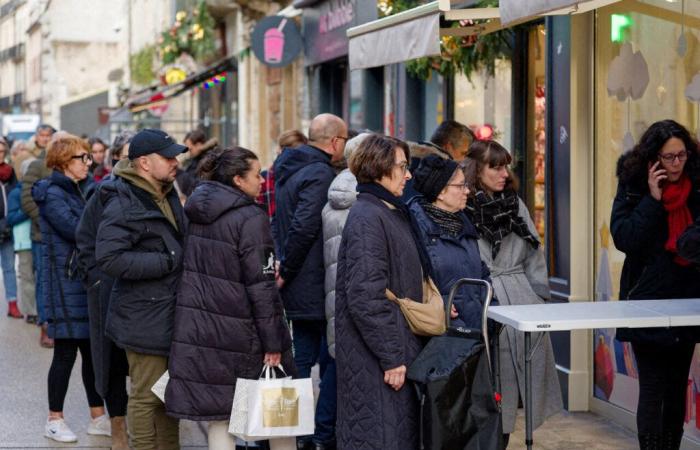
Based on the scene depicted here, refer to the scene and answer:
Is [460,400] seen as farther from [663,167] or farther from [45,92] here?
[45,92]

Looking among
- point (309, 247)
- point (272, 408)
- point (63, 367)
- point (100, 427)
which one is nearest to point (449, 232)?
point (272, 408)

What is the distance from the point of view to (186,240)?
6.01 meters

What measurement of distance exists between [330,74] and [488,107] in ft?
19.5

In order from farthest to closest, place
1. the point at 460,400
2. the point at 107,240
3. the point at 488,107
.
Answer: the point at 488,107
the point at 107,240
the point at 460,400

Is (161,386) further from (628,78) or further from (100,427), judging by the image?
(628,78)

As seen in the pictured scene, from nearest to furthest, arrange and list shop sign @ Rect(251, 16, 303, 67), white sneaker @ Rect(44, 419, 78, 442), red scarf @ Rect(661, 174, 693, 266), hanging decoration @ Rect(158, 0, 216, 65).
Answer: red scarf @ Rect(661, 174, 693, 266), white sneaker @ Rect(44, 419, 78, 442), shop sign @ Rect(251, 16, 303, 67), hanging decoration @ Rect(158, 0, 216, 65)

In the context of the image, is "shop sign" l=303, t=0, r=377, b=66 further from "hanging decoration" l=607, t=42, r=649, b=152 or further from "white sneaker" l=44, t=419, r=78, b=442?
"white sneaker" l=44, t=419, r=78, b=442

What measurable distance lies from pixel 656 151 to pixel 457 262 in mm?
1054

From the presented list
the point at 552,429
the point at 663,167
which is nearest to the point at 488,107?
the point at 552,429

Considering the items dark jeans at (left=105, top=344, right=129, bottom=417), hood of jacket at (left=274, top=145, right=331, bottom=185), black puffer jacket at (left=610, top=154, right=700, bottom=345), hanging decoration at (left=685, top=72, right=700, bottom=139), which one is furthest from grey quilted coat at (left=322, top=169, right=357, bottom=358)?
hanging decoration at (left=685, top=72, right=700, bottom=139)

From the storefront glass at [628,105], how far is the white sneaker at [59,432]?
341cm

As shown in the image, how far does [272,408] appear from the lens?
580 cm

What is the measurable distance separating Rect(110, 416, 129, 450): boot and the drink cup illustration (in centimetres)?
1009

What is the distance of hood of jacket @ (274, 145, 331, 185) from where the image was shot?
7285 mm
